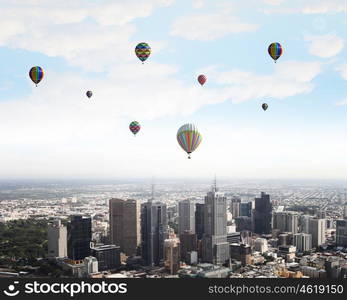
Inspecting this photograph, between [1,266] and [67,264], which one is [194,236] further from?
[1,266]

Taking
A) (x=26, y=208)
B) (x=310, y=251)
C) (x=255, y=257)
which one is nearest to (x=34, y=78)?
(x=255, y=257)

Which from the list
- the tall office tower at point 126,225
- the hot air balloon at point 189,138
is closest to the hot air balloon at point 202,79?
the hot air balloon at point 189,138

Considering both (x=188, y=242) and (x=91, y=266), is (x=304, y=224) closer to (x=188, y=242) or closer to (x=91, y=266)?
(x=188, y=242)

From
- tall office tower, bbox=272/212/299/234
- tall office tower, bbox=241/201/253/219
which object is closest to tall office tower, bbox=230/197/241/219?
tall office tower, bbox=241/201/253/219

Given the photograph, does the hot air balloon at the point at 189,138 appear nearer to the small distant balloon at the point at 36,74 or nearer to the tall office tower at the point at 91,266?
the small distant balloon at the point at 36,74

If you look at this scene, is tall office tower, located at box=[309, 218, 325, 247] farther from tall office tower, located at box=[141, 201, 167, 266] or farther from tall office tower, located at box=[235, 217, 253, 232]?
tall office tower, located at box=[141, 201, 167, 266]

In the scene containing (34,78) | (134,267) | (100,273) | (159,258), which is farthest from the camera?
(159,258)

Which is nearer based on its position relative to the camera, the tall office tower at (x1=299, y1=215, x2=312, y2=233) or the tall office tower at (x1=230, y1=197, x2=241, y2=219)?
the tall office tower at (x1=299, y1=215, x2=312, y2=233)
